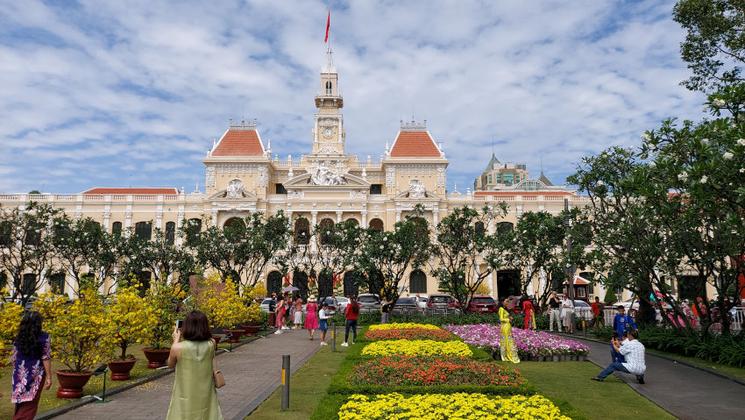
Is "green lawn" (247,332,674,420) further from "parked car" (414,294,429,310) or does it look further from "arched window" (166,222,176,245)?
"arched window" (166,222,176,245)

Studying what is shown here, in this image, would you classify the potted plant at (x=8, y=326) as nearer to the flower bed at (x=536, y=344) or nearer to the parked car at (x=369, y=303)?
the flower bed at (x=536, y=344)

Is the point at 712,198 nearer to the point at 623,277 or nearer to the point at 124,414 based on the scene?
the point at 623,277

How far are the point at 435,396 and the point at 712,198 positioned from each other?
7200 mm

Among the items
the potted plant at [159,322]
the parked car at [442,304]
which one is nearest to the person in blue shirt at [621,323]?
the potted plant at [159,322]

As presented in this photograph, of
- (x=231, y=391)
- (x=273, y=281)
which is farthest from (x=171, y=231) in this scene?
(x=231, y=391)

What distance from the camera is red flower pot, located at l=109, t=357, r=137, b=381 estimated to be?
435 inches

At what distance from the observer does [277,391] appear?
10.1 m

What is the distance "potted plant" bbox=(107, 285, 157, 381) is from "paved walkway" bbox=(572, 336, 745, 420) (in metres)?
9.58

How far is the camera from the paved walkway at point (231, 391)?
28.1 ft

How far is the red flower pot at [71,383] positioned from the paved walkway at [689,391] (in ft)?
32.8

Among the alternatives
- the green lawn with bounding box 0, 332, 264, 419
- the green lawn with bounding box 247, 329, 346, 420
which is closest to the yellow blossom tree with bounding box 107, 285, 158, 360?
the green lawn with bounding box 0, 332, 264, 419

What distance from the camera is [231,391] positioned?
1029cm

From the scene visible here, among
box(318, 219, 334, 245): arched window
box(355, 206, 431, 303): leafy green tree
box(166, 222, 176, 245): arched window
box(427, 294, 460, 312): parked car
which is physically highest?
box(166, 222, 176, 245): arched window

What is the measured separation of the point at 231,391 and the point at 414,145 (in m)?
43.9
